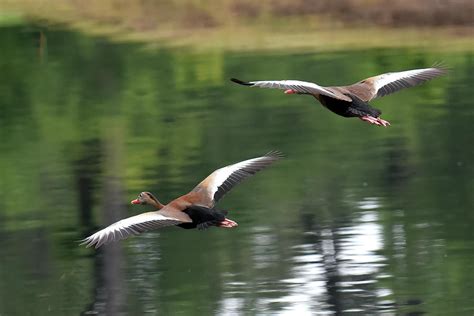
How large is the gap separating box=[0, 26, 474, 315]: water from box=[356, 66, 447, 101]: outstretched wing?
730cm

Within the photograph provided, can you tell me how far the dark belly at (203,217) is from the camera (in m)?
15.2

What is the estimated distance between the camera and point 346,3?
5150cm

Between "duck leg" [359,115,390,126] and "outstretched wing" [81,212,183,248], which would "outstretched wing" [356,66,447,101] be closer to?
"duck leg" [359,115,390,126]

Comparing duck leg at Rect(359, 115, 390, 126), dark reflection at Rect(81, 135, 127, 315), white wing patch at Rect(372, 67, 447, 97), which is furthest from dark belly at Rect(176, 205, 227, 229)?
dark reflection at Rect(81, 135, 127, 315)

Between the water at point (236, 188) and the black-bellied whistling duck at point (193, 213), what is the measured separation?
270 inches

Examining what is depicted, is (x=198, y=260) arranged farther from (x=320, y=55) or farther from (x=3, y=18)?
(x=3, y=18)

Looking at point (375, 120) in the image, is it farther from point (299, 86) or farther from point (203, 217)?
point (203, 217)

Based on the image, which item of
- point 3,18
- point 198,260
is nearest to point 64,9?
point 3,18

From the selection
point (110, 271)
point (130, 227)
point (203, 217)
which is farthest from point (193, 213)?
point (110, 271)

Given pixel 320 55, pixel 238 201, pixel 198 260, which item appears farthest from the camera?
pixel 320 55

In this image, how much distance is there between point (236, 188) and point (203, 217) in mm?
16886

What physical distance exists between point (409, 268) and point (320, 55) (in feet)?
72.7

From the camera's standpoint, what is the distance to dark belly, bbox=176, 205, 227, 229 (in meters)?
15.2

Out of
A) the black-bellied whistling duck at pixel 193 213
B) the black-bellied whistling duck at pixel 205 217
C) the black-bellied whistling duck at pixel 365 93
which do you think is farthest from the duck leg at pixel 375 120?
the black-bellied whistling duck at pixel 205 217
